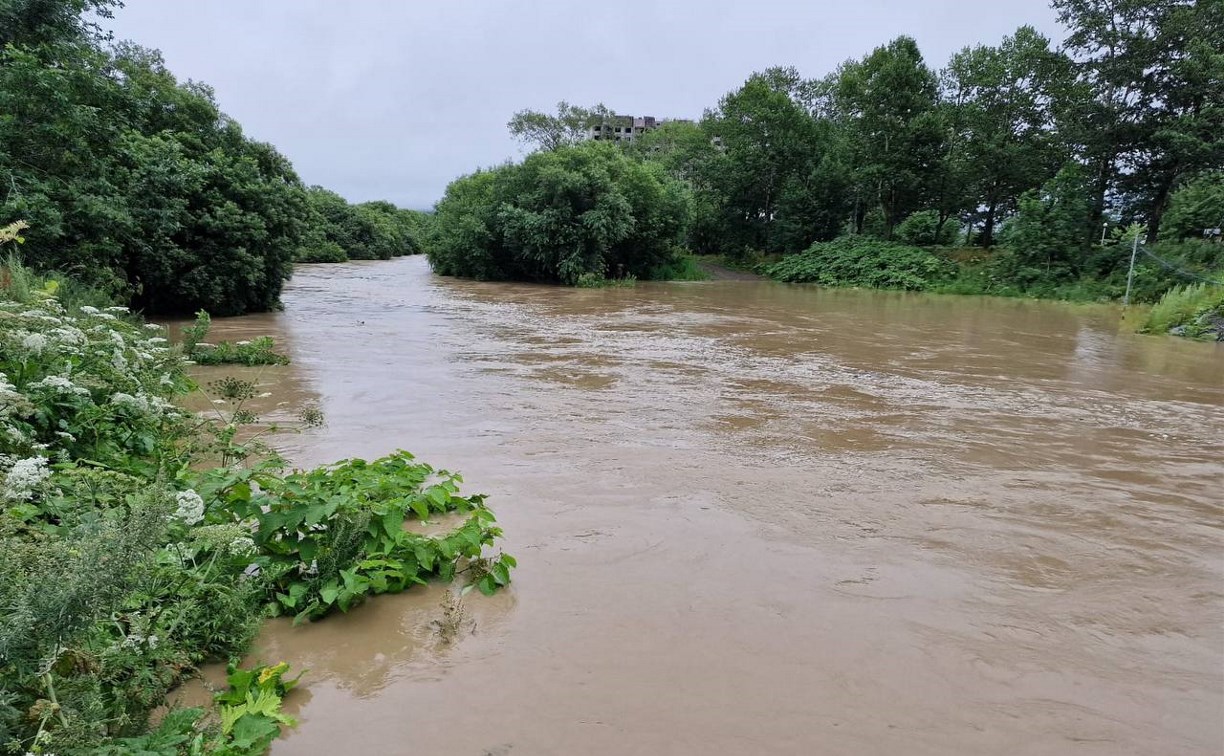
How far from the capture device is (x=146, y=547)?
2160 mm

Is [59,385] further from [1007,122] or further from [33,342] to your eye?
[1007,122]

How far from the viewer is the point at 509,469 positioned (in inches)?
222

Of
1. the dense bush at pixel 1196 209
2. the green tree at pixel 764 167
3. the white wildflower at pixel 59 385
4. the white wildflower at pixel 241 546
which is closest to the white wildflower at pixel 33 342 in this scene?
the white wildflower at pixel 59 385

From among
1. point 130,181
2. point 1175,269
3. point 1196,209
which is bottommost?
point 1175,269

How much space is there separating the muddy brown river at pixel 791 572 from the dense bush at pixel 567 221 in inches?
807

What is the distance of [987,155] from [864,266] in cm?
779

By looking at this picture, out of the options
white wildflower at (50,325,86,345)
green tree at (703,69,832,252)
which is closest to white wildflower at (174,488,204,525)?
white wildflower at (50,325,86,345)

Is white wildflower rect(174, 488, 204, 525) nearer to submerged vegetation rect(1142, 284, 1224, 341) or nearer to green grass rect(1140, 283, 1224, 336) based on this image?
submerged vegetation rect(1142, 284, 1224, 341)

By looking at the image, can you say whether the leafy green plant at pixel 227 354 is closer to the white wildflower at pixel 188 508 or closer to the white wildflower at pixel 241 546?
the white wildflower at pixel 241 546

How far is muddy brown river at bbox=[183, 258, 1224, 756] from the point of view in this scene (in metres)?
2.73

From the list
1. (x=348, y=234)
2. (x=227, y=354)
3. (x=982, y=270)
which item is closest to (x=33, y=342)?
(x=227, y=354)

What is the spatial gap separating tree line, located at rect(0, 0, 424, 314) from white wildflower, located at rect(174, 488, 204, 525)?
8.54 metres

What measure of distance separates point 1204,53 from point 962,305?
520 inches

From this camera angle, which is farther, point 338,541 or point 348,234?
point 348,234
